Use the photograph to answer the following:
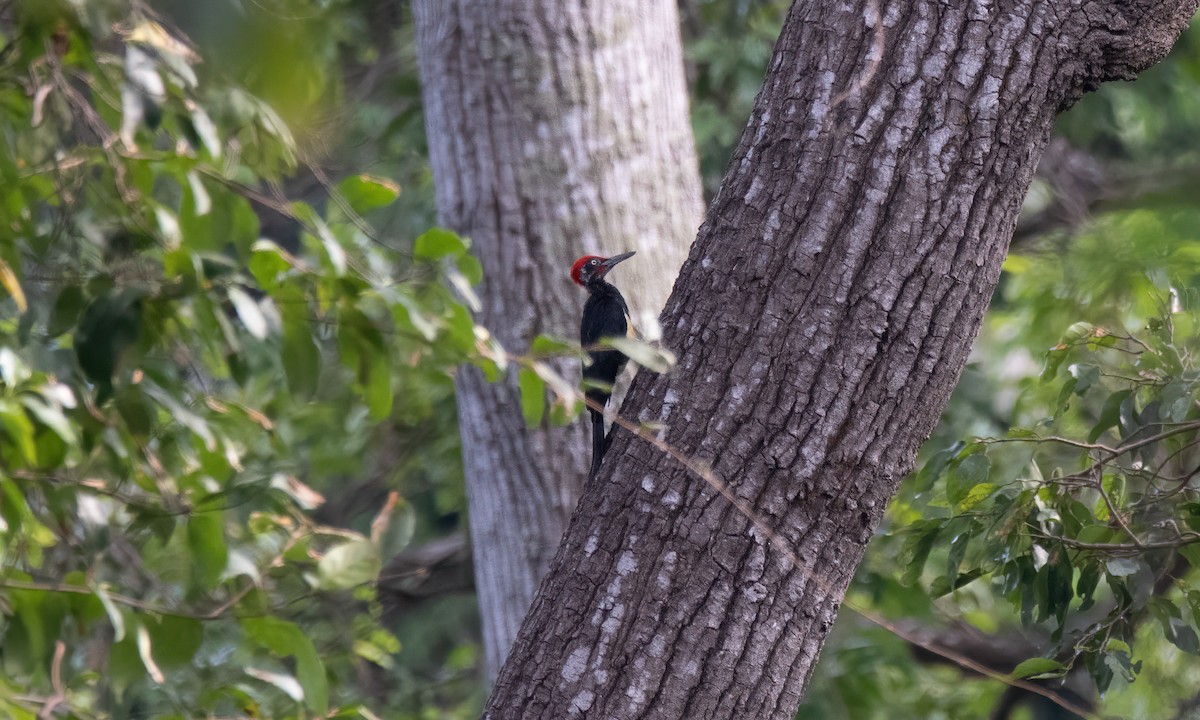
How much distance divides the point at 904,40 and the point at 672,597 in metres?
1.20

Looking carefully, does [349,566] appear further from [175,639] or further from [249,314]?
[249,314]

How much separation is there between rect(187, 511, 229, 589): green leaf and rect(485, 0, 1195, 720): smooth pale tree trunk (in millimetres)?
782

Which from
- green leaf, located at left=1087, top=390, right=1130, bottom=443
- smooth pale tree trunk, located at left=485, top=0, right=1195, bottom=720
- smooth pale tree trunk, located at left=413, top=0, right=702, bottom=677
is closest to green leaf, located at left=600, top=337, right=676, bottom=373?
smooth pale tree trunk, located at left=485, top=0, right=1195, bottom=720

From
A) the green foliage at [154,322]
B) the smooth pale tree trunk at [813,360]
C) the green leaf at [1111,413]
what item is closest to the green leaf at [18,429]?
the green foliage at [154,322]

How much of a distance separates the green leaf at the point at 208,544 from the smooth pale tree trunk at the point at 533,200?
114 centimetres

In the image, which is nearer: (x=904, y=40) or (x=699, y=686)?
(x=699, y=686)

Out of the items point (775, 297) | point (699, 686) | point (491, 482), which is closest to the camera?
point (699, 686)

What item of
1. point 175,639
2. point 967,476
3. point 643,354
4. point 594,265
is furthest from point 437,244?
point 967,476

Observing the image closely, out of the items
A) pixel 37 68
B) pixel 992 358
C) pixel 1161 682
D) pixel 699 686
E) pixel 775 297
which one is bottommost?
pixel 1161 682

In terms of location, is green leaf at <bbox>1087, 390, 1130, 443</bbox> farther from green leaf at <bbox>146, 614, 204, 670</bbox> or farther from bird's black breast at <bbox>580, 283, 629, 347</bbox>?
green leaf at <bbox>146, 614, 204, 670</bbox>

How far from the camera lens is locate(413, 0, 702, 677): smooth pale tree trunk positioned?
3348 mm

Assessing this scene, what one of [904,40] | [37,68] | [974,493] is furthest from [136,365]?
[974,493]

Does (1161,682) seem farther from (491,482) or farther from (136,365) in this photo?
(136,365)

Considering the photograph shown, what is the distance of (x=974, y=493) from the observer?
100 inches
